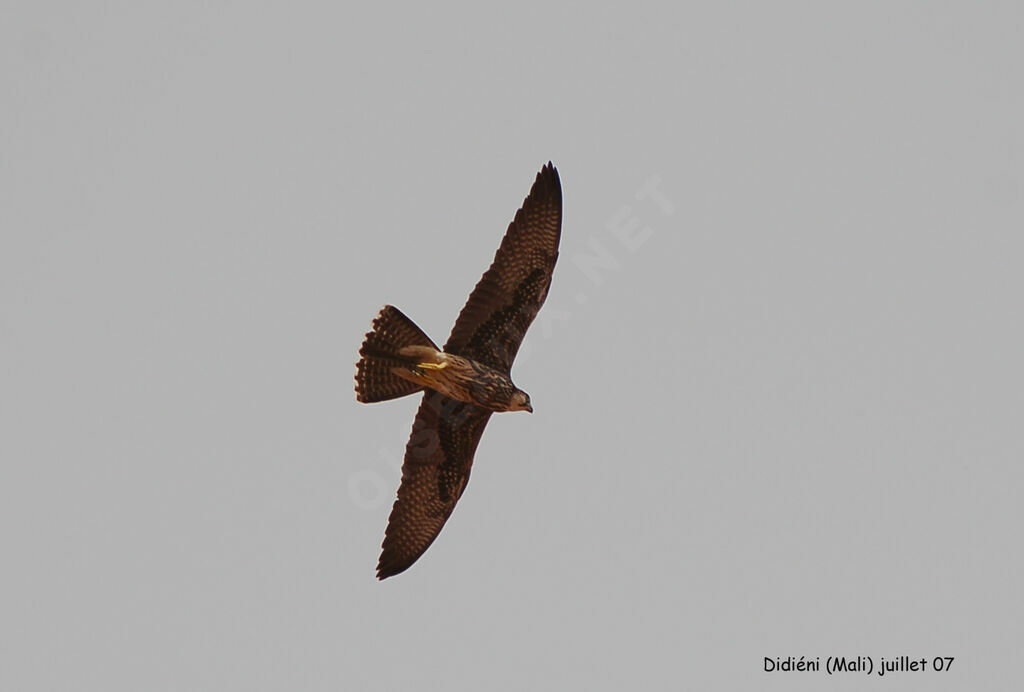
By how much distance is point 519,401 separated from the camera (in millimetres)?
14055

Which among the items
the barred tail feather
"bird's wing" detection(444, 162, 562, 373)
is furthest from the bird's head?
the barred tail feather

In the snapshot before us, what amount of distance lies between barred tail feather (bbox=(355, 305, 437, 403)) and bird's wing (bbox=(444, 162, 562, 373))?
510mm

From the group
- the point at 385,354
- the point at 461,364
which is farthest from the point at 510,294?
the point at 385,354

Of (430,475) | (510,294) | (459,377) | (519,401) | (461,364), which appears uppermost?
(510,294)

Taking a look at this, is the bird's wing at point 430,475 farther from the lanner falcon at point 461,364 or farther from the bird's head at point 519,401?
the bird's head at point 519,401

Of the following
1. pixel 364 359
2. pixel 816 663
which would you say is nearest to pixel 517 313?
pixel 364 359

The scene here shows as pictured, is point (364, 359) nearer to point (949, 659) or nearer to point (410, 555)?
point (410, 555)

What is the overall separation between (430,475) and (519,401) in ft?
5.29

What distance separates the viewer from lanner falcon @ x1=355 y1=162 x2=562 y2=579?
13.8 m

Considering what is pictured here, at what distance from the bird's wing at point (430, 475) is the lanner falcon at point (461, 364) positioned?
0.01 meters

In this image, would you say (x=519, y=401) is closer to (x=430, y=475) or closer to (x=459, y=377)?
(x=459, y=377)

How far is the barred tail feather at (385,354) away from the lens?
13.8 metres

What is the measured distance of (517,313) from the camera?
14.2m

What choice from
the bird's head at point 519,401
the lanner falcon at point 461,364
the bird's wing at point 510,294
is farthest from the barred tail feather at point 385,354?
the bird's head at point 519,401
